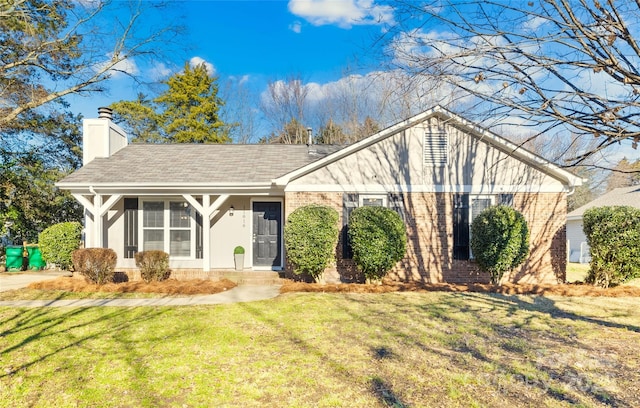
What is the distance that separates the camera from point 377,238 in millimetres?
9523

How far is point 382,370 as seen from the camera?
4488 mm

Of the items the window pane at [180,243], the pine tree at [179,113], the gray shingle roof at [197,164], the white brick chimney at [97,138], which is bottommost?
the window pane at [180,243]

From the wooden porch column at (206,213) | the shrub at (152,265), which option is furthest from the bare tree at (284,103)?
the shrub at (152,265)

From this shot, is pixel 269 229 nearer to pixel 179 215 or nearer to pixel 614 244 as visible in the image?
pixel 179 215

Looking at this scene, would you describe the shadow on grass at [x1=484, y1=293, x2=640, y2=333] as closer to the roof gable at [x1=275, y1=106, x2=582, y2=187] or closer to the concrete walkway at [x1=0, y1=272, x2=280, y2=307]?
the roof gable at [x1=275, y1=106, x2=582, y2=187]

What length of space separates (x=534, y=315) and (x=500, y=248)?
9.39 feet

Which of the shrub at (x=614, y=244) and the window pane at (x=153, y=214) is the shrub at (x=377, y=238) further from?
the window pane at (x=153, y=214)

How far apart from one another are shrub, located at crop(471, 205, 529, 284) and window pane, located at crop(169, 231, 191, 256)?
846 centimetres

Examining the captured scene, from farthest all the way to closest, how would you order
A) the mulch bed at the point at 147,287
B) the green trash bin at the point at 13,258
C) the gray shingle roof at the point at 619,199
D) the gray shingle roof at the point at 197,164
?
the gray shingle roof at the point at 619,199, the green trash bin at the point at 13,258, the gray shingle roof at the point at 197,164, the mulch bed at the point at 147,287

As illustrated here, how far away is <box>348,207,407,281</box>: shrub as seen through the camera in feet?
31.2

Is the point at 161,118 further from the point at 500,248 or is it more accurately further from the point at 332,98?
the point at 500,248

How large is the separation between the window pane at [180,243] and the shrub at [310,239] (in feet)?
13.5

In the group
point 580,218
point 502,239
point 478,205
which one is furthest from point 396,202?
point 580,218

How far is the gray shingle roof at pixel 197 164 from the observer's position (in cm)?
Answer: 1136
